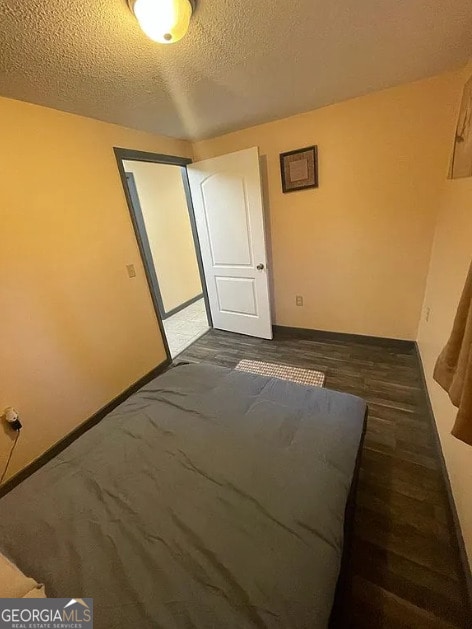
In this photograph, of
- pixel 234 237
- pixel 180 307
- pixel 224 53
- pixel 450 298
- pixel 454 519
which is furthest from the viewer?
pixel 180 307

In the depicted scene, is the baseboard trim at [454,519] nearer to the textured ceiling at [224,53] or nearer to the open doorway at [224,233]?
the open doorway at [224,233]

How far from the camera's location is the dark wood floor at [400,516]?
0.95 m

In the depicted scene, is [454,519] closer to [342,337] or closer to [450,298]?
[450,298]

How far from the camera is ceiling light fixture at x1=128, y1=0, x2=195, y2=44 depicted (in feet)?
3.04

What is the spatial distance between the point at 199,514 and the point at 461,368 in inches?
38.8

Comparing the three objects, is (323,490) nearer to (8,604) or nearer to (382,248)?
(8,604)

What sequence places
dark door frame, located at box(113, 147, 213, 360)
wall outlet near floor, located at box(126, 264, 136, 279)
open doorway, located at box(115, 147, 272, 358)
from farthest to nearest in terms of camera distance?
1. open doorway, located at box(115, 147, 272, 358)
2. wall outlet near floor, located at box(126, 264, 136, 279)
3. dark door frame, located at box(113, 147, 213, 360)

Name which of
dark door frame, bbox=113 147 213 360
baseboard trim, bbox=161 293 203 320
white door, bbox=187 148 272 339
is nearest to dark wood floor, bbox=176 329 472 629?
white door, bbox=187 148 272 339

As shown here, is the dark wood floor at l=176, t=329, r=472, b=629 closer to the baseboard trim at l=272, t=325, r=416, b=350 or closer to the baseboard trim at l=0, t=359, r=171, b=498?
the baseboard trim at l=272, t=325, r=416, b=350

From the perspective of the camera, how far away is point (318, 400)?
1.27 metres

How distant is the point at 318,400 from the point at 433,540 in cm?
75

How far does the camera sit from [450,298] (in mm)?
1510

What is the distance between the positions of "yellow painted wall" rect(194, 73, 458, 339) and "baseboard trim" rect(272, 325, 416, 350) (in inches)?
2.2

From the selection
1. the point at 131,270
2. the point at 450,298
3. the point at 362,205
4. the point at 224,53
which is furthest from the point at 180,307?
the point at 450,298
